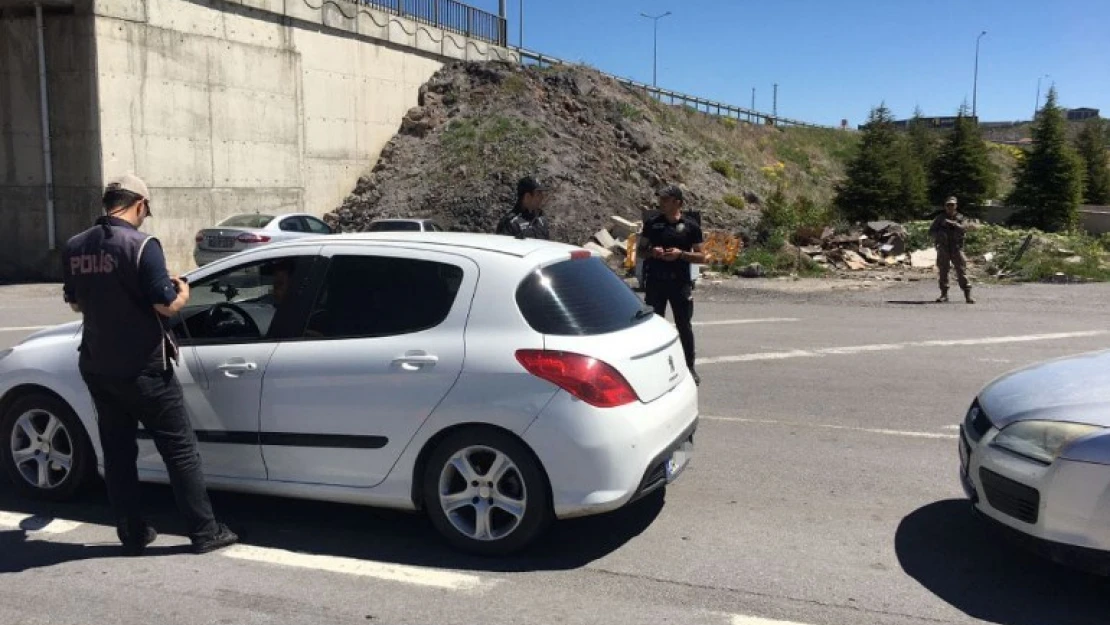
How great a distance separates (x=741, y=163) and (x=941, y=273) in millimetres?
23638

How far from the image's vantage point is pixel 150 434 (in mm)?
4691

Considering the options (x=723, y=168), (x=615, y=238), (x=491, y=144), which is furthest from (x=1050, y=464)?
(x=723, y=168)

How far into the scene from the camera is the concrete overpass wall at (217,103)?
2009 centimetres

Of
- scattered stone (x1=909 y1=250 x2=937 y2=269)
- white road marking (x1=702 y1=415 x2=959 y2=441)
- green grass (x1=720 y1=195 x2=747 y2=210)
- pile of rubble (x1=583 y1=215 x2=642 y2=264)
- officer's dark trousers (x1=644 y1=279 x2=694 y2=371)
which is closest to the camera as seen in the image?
white road marking (x1=702 y1=415 x2=959 y2=441)

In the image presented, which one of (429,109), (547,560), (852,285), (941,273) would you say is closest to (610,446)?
(547,560)

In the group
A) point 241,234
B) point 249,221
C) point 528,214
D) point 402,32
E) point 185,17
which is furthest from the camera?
point 402,32

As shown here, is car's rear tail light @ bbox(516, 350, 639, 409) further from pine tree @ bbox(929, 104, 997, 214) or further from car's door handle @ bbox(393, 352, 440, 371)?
pine tree @ bbox(929, 104, 997, 214)

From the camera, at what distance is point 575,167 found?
28.5 meters

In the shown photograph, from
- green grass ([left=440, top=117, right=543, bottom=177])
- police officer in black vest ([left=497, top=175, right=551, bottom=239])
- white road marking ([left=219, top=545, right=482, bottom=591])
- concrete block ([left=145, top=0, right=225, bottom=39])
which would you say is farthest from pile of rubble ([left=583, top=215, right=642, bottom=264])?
white road marking ([left=219, top=545, right=482, bottom=591])

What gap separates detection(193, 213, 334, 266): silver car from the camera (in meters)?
18.7

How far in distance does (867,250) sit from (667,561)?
19509 millimetres

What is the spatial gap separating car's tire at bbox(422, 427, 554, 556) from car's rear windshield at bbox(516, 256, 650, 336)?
60 cm

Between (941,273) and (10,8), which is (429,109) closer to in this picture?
(10,8)

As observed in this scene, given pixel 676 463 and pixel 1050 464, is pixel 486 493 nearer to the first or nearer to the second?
pixel 676 463
